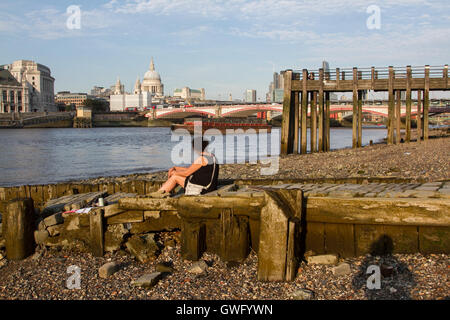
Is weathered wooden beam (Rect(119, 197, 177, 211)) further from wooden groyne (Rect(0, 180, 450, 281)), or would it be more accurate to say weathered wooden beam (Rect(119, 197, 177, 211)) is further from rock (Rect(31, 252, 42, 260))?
rock (Rect(31, 252, 42, 260))

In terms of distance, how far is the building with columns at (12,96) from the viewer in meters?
125

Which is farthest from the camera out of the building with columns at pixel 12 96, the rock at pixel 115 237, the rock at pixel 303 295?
the building with columns at pixel 12 96

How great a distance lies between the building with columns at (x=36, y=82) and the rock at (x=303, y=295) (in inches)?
5645

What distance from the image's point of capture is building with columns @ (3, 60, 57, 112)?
457 feet

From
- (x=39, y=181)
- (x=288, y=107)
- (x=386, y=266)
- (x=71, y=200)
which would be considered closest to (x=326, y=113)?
(x=288, y=107)

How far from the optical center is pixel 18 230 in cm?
635

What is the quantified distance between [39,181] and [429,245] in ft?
52.7

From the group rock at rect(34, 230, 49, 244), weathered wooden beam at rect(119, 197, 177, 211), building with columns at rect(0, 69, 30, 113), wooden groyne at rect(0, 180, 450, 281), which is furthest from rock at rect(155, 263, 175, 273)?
building with columns at rect(0, 69, 30, 113)

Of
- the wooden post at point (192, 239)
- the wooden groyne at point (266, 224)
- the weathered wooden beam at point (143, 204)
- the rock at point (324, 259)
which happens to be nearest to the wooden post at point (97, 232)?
the wooden groyne at point (266, 224)

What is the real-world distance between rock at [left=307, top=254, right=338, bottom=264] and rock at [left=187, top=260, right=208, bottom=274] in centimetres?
126

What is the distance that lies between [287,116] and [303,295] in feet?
52.6

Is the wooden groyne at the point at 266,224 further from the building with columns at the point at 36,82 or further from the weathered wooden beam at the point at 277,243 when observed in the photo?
the building with columns at the point at 36,82

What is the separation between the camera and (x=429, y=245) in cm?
508
